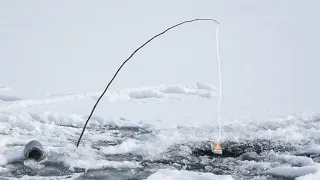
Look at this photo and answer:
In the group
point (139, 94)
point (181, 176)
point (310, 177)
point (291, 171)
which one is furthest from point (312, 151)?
point (139, 94)

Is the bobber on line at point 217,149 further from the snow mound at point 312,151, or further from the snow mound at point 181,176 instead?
the snow mound at point 312,151

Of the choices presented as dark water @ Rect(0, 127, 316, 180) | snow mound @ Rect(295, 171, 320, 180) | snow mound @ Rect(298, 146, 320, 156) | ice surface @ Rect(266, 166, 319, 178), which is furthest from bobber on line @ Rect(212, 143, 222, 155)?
snow mound @ Rect(295, 171, 320, 180)

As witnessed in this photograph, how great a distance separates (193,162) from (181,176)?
2.05 ft

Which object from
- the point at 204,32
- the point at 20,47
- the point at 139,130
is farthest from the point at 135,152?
the point at 204,32

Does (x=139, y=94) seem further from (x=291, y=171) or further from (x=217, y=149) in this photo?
(x=291, y=171)

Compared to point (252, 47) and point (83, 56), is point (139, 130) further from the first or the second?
point (252, 47)

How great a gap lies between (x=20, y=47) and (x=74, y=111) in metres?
5.38

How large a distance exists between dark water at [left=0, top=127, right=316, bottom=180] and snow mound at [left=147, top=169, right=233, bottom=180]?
16 cm

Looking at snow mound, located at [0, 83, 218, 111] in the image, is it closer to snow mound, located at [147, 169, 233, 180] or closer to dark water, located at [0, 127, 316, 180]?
dark water, located at [0, 127, 316, 180]

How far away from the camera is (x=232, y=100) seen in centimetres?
923

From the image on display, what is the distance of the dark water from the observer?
5074 millimetres

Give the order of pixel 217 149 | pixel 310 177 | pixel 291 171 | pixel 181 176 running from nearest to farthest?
pixel 310 177 → pixel 181 176 → pixel 291 171 → pixel 217 149

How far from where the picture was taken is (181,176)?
16.3 ft

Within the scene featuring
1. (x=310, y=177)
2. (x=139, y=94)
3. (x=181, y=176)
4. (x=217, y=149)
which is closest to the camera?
(x=310, y=177)
